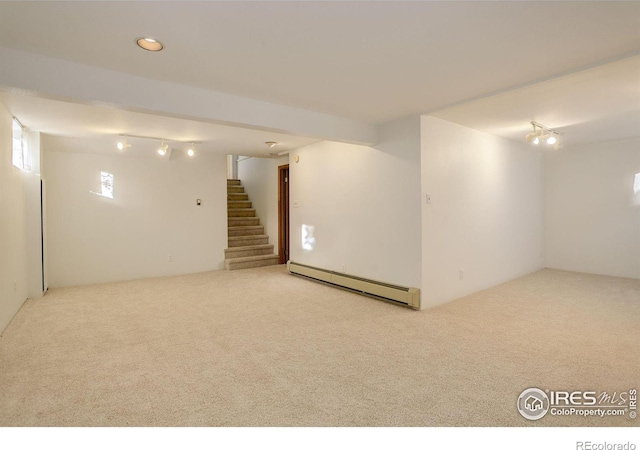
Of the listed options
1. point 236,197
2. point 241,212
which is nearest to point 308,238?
point 241,212

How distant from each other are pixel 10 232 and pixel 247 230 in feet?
15.3

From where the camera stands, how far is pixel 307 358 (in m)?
2.87

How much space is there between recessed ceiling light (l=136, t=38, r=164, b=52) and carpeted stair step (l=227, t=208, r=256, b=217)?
6095 mm

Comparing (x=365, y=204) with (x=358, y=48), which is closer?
(x=358, y=48)

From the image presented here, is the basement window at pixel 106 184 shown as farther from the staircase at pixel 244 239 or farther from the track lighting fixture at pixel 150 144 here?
the staircase at pixel 244 239

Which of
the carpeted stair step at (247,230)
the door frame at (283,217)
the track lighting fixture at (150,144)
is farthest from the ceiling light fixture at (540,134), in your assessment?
the carpeted stair step at (247,230)

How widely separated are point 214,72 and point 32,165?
3799 mm

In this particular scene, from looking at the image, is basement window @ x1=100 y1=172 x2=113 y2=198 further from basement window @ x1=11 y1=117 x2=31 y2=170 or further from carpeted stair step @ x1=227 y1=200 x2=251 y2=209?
carpeted stair step @ x1=227 y1=200 x2=251 y2=209

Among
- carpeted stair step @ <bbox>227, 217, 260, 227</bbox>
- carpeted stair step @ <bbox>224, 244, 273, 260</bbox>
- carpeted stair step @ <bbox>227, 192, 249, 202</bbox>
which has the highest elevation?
carpeted stair step @ <bbox>227, 192, 249, 202</bbox>

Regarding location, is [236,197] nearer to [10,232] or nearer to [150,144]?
[150,144]

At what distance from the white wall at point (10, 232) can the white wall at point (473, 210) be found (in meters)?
4.59

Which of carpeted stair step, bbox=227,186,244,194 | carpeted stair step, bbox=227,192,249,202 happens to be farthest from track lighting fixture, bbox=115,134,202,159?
carpeted stair step, bbox=227,186,244,194

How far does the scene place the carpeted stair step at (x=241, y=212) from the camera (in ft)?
27.5

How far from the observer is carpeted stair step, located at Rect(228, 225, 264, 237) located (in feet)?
26.1
